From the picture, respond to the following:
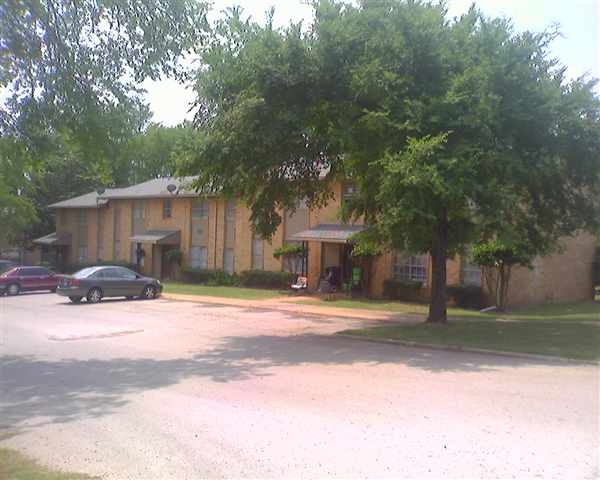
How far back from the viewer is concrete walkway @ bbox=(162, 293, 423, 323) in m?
21.7

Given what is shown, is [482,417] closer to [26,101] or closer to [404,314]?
[26,101]

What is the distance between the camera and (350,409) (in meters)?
8.24

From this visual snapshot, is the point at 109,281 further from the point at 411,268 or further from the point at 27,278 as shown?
the point at 411,268

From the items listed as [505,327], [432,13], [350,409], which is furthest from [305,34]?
[350,409]

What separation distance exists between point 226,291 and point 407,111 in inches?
791

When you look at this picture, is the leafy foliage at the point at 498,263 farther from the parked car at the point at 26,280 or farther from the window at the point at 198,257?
the parked car at the point at 26,280

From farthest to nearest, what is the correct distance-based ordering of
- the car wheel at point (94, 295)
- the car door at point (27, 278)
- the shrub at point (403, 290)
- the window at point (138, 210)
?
1. the window at point (138, 210)
2. the car door at point (27, 278)
3. the shrub at point (403, 290)
4. the car wheel at point (94, 295)

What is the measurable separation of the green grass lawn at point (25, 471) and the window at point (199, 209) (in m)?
33.3

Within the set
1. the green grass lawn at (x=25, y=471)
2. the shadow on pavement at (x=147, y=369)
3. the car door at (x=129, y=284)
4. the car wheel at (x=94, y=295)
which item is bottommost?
the green grass lawn at (x=25, y=471)

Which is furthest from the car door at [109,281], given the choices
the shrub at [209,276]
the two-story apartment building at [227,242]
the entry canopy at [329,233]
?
the shrub at [209,276]

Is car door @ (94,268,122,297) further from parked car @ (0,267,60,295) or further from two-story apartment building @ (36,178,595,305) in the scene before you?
parked car @ (0,267,60,295)

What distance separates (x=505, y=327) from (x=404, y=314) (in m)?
5.42

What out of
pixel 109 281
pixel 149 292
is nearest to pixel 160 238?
pixel 149 292

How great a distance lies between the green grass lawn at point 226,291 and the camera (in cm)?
3005
